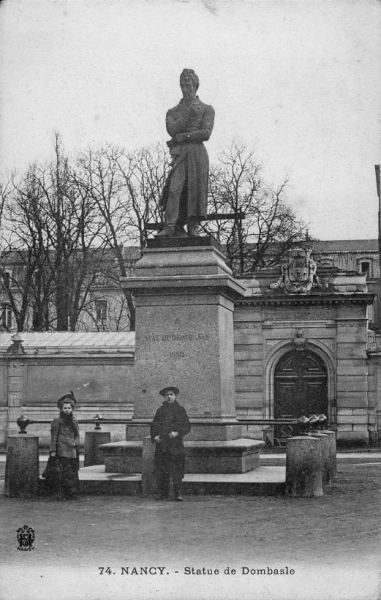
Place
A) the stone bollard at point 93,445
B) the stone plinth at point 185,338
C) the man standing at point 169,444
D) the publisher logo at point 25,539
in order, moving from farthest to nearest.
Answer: the stone bollard at point 93,445, the stone plinth at point 185,338, the man standing at point 169,444, the publisher logo at point 25,539

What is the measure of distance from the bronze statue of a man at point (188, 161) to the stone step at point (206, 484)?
3390 millimetres

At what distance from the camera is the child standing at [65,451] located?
11797 mm

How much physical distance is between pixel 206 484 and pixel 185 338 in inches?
78.7

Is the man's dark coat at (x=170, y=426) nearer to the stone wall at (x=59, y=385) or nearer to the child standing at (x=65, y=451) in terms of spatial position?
the child standing at (x=65, y=451)

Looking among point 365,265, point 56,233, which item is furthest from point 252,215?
point 365,265

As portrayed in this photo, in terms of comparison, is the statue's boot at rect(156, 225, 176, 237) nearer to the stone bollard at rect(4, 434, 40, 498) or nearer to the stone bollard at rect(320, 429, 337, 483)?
the stone bollard at rect(4, 434, 40, 498)

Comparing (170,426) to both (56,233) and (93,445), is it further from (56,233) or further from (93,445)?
(56,233)

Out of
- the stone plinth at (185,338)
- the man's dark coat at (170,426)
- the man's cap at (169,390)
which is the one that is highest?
the stone plinth at (185,338)

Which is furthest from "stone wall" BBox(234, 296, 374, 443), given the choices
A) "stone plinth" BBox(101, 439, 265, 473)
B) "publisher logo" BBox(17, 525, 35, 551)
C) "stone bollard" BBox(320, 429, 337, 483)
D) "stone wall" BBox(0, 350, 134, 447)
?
"publisher logo" BBox(17, 525, 35, 551)

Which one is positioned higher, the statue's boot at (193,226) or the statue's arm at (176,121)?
the statue's arm at (176,121)

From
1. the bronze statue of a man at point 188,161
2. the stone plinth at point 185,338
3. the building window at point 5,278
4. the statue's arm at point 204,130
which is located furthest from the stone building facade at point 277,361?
the stone plinth at point 185,338

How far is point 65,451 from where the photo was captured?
12.0 m

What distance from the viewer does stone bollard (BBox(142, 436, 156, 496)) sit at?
38.3ft

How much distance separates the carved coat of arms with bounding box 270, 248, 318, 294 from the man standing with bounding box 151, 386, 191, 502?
61.1 ft
